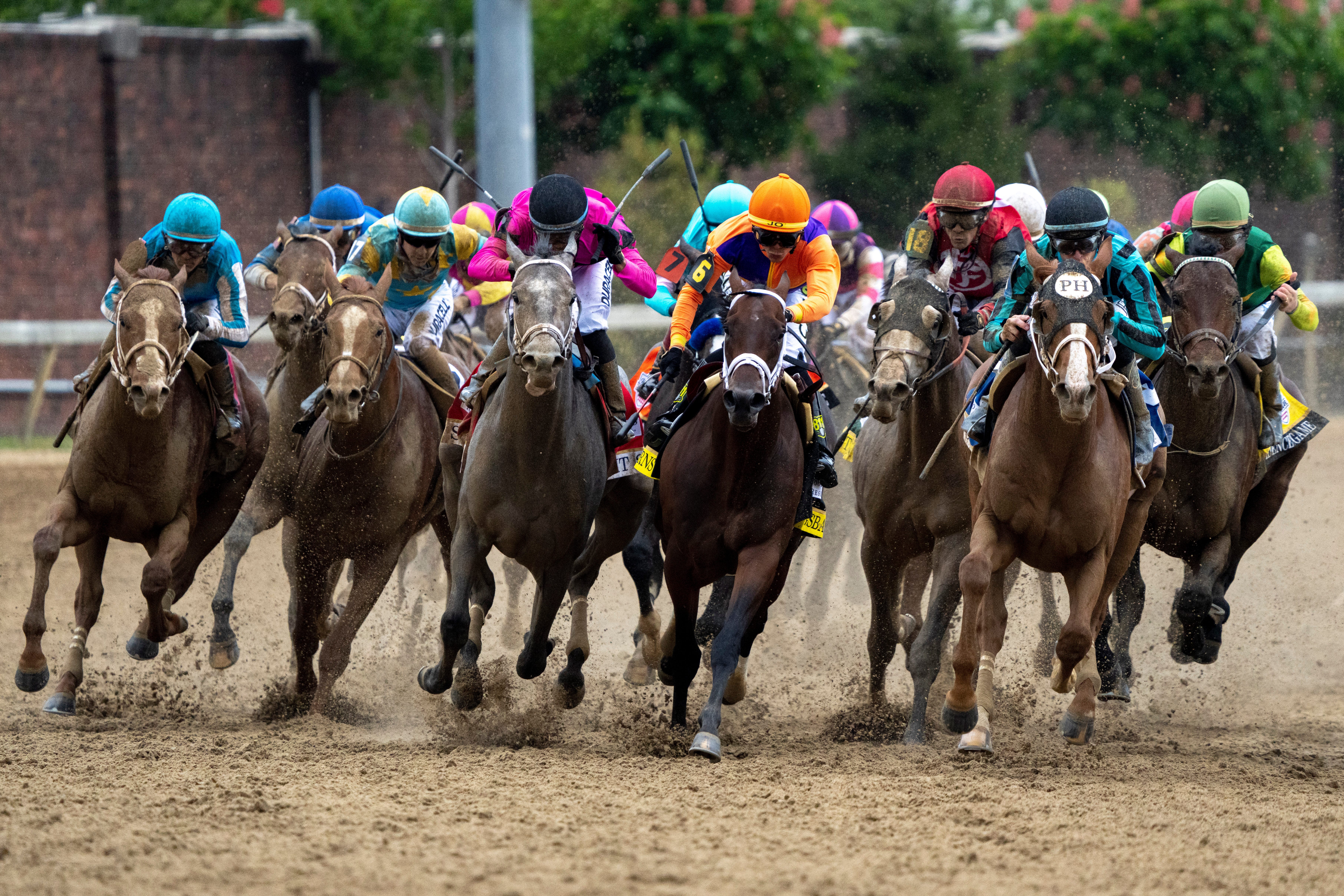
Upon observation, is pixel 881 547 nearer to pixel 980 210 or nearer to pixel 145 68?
pixel 980 210

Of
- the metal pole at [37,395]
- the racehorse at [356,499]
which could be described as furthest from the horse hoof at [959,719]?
the metal pole at [37,395]

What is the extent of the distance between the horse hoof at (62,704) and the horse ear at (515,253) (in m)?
2.88

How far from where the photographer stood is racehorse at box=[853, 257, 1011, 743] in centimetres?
744

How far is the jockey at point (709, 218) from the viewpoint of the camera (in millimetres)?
9891

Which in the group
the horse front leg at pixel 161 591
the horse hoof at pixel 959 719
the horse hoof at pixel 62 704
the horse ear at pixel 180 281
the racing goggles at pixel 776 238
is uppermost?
the racing goggles at pixel 776 238

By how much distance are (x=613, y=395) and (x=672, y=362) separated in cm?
46

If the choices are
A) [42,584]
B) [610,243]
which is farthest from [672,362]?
[42,584]

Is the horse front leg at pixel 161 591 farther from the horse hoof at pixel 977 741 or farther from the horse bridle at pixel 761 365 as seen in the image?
the horse hoof at pixel 977 741

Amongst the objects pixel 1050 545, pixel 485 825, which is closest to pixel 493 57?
pixel 1050 545

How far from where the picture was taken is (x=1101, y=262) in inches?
273

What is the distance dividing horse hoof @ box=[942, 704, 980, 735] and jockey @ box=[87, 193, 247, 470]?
12.4 feet

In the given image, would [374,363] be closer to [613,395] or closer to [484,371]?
[484,371]

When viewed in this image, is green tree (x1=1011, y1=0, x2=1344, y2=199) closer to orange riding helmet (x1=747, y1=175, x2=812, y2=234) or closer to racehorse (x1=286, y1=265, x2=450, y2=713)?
orange riding helmet (x1=747, y1=175, x2=812, y2=234)

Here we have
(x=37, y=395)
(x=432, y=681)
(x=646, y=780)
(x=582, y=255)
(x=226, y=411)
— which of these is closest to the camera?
(x=646, y=780)
